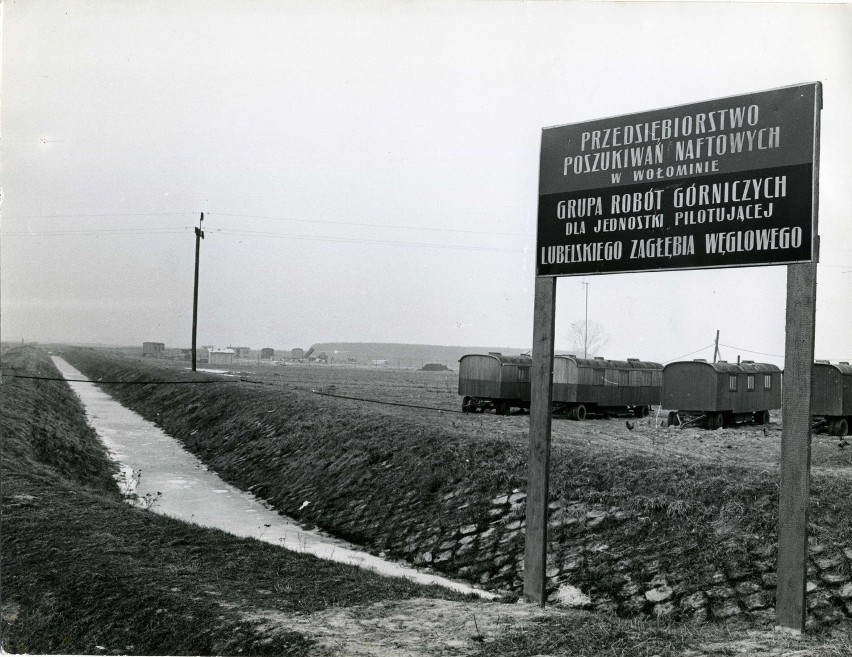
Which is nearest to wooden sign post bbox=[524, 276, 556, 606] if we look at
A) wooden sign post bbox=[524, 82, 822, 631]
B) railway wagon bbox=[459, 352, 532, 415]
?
wooden sign post bbox=[524, 82, 822, 631]

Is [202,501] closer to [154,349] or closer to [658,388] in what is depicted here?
[658,388]

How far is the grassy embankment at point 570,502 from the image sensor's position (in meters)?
8.46

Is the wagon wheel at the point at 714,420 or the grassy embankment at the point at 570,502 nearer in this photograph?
the grassy embankment at the point at 570,502

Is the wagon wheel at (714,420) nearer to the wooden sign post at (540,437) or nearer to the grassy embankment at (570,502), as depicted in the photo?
the grassy embankment at (570,502)

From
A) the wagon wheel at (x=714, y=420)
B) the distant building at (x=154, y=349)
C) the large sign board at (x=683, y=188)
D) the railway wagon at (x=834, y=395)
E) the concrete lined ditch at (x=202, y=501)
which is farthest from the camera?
the distant building at (x=154, y=349)

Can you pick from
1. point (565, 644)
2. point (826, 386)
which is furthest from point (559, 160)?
point (826, 386)

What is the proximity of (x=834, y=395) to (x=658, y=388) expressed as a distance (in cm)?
869

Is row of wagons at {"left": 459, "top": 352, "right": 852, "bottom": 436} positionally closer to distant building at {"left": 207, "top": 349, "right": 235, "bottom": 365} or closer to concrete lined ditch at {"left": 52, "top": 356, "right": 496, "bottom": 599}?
concrete lined ditch at {"left": 52, "top": 356, "right": 496, "bottom": 599}

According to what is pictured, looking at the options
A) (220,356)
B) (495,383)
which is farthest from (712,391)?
(220,356)

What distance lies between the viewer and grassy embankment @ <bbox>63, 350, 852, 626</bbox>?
8461 mm

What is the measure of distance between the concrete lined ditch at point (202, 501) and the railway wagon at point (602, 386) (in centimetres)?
1449

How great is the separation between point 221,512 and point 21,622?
7811mm

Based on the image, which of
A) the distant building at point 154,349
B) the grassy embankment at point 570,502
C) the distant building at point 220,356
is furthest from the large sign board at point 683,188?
the distant building at point 154,349

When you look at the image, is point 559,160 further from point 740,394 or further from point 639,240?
point 740,394
